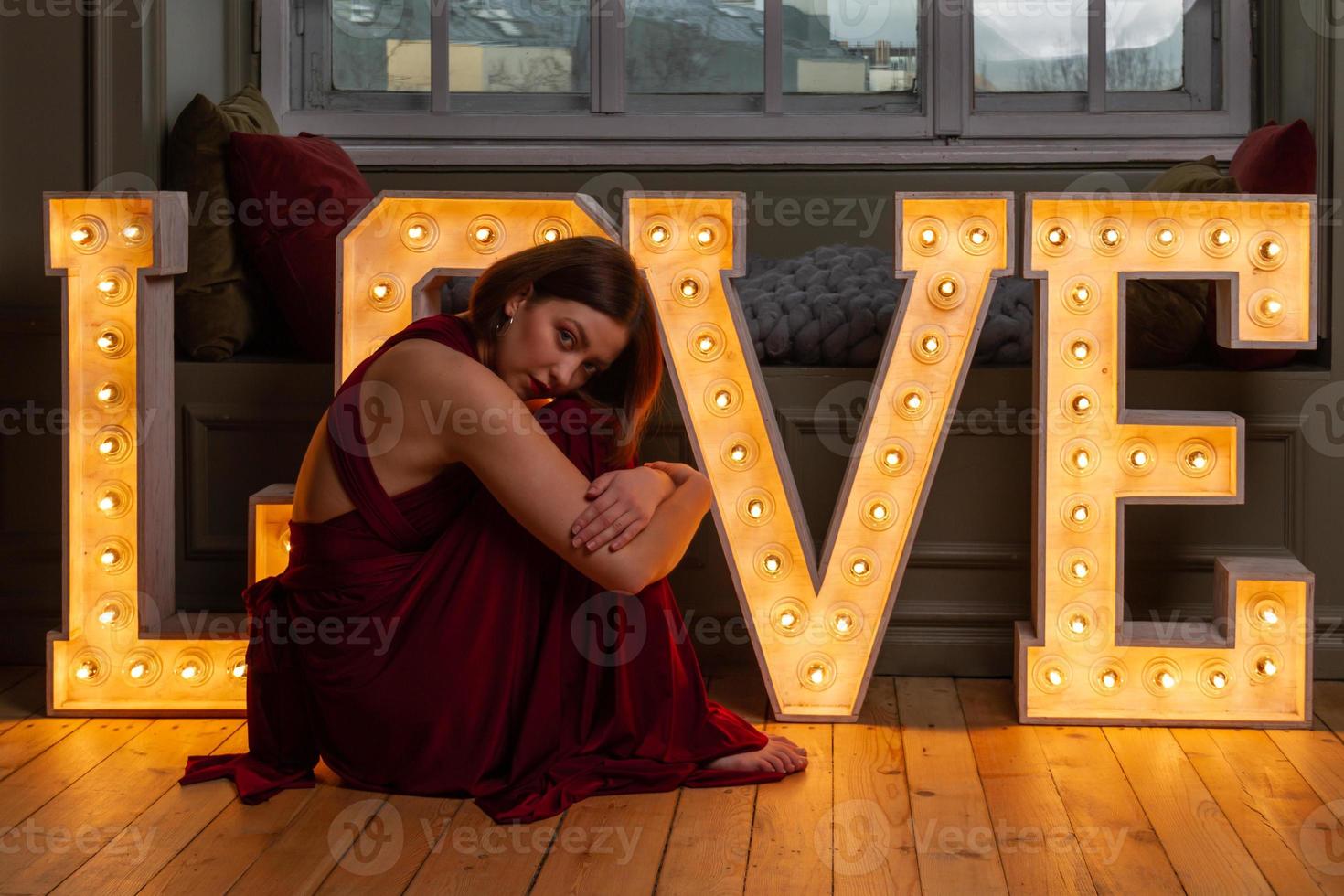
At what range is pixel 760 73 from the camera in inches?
142

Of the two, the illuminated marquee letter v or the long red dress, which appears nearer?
the long red dress

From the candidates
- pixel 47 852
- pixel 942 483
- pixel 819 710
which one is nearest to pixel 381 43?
pixel 942 483

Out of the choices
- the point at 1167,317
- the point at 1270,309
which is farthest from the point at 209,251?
the point at 1270,309

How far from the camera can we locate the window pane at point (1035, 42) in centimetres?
357

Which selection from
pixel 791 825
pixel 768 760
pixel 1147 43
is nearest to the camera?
pixel 791 825

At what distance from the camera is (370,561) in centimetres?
207

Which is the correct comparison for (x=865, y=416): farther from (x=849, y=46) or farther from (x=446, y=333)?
(x=849, y=46)

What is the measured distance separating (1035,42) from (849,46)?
48cm

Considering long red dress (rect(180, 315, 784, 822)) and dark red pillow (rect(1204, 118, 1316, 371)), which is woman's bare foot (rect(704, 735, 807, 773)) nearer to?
long red dress (rect(180, 315, 784, 822))

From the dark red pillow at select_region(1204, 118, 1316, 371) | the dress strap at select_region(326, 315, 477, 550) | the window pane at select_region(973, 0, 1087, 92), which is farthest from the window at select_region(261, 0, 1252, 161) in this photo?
the dress strap at select_region(326, 315, 477, 550)

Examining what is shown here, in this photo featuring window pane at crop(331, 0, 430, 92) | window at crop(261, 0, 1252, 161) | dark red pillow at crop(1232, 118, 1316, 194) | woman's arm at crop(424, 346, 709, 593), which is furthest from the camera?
window pane at crop(331, 0, 430, 92)

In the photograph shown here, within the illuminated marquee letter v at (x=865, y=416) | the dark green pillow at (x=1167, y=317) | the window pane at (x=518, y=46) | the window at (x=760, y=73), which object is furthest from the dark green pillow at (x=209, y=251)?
the dark green pillow at (x=1167, y=317)

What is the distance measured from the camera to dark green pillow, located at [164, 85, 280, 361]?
9.23 feet

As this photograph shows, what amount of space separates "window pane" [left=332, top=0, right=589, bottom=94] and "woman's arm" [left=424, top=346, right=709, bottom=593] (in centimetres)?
182
